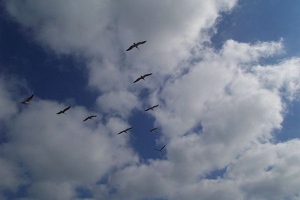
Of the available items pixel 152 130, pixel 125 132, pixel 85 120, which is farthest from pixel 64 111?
pixel 152 130

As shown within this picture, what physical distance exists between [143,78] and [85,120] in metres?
29.1

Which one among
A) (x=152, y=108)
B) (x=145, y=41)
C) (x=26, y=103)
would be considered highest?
(x=145, y=41)

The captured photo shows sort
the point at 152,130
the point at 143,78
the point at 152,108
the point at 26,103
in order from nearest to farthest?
1. the point at 26,103
2. the point at 143,78
3. the point at 152,108
4. the point at 152,130

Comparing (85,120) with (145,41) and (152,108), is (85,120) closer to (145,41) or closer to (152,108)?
(152,108)

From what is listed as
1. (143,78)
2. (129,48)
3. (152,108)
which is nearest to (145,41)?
(129,48)

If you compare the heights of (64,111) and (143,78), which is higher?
(143,78)

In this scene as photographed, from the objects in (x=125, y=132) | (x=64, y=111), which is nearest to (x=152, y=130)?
(x=125, y=132)

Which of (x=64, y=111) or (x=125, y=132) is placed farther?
(x=125, y=132)

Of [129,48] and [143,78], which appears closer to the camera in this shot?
[129,48]

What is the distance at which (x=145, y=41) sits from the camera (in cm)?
10331

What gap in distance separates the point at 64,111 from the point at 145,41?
41.7 metres

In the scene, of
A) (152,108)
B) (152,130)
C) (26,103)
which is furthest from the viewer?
(152,130)

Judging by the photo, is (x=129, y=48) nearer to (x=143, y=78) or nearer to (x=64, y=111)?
(x=143, y=78)

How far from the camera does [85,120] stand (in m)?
121
